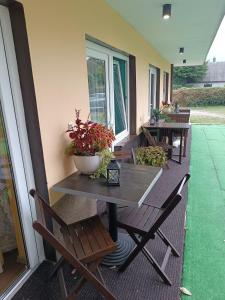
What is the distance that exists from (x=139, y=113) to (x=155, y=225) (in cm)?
329

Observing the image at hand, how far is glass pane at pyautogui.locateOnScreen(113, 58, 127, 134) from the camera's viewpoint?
3616 mm

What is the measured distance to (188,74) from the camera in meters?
24.1

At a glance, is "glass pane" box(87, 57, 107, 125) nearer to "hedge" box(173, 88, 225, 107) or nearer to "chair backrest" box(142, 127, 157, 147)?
"chair backrest" box(142, 127, 157, 147)

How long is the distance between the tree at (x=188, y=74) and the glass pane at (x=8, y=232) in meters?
24.8

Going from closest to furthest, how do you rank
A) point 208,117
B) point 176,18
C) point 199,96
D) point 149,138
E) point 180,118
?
1. point 176,18
2. point 149,138
3. point 180,118
4. point 208,117
5. point 199,96

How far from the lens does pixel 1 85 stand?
1411mm

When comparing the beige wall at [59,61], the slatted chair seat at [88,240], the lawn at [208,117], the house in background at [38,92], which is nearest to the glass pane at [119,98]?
the house in background at [38,92]

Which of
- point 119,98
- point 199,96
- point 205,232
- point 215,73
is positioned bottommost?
point 205,232

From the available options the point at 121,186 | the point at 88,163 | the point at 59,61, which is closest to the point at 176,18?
the point at 59,61

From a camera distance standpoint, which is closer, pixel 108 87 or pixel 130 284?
pixel 130 284

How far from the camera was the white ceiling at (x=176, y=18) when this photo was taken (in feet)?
8.45

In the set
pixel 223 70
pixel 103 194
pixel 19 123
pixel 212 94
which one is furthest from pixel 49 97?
pixel 223 70

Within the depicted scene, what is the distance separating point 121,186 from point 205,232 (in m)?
1.32

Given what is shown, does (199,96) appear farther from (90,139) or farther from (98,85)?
(90,139)
